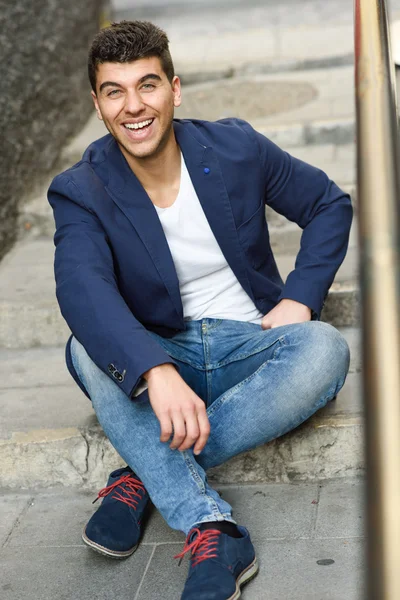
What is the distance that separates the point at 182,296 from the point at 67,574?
0.80m

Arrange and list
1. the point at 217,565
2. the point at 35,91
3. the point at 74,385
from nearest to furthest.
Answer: the point at 217,565 < the point at 74,385 < the point at 35,91

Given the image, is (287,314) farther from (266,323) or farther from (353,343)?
(353,343)

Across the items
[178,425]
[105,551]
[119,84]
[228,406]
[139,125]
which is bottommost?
[105,551]

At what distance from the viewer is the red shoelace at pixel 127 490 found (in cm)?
237

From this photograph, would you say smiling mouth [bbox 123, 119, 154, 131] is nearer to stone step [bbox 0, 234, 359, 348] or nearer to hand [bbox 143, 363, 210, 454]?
hand [bbox 143, 363, 210, 454]

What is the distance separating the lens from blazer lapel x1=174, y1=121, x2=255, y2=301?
2.48 m

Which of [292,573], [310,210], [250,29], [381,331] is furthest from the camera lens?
[250,29]

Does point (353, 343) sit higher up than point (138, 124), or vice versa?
point (138, 124)

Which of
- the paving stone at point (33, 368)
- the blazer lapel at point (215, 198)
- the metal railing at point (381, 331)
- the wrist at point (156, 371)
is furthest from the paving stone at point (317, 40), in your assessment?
the metal railing at point (381, 331)

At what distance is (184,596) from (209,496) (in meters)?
0.26

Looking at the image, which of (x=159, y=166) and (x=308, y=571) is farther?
(x=159, y=166)

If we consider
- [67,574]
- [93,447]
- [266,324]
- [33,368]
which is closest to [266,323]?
[266,324]

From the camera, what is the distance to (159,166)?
8.18 ft

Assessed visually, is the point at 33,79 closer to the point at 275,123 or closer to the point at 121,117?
the point at 275,123
